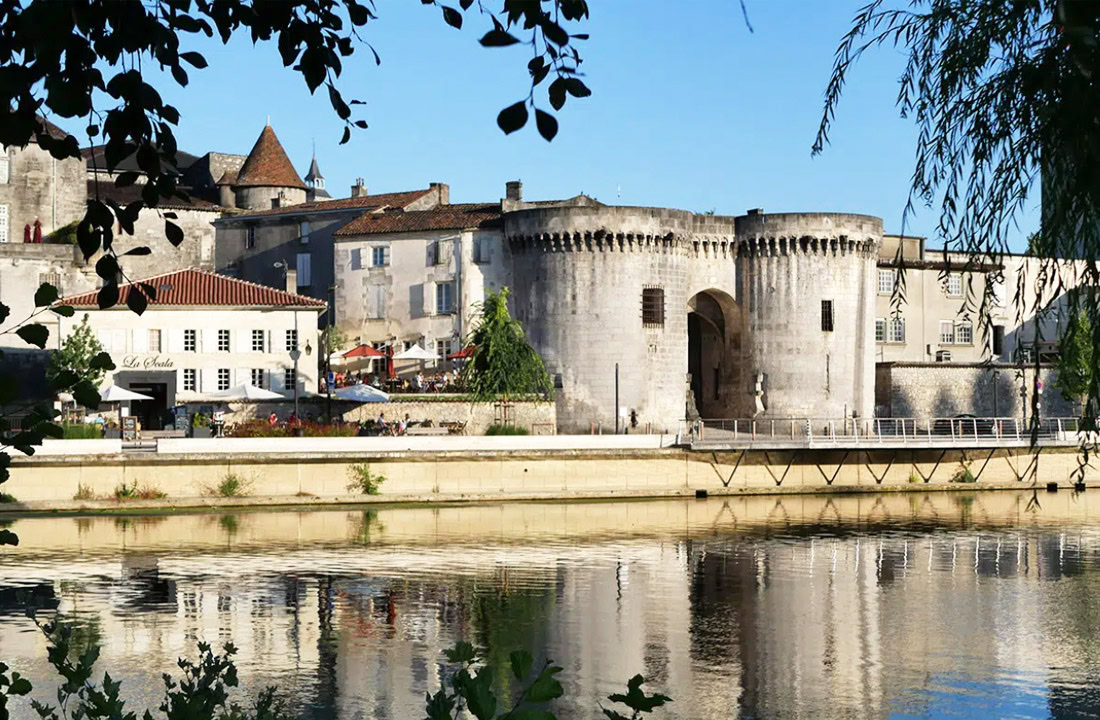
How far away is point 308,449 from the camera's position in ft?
126

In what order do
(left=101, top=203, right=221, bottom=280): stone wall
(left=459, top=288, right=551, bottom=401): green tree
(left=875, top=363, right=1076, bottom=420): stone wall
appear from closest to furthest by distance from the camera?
(left=459, top=288, right=551, bottom=401): green tree → (left=875, top=363, right=1076, bottom=420): stone wall → (left=101, top=203, right=221, bottom=280): stone wall

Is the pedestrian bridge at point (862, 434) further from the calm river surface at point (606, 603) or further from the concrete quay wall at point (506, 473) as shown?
the calm river surface at point (606, 603)

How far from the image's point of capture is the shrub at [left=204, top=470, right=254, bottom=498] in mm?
37344

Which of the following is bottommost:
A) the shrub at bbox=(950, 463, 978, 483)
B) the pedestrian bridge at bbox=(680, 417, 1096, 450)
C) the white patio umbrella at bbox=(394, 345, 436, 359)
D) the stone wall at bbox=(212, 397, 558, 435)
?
the shrub at bbox=(950, 463, 978, 483)

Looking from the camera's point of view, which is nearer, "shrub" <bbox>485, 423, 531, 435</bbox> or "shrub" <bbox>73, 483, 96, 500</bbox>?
"shrub" <bbox>73, 483, 96, 500</bbox>

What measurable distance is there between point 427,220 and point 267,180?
1725 cm

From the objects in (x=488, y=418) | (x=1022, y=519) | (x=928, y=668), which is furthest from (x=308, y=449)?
(x=928, y=668)

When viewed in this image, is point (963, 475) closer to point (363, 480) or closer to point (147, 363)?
point (363, 480)

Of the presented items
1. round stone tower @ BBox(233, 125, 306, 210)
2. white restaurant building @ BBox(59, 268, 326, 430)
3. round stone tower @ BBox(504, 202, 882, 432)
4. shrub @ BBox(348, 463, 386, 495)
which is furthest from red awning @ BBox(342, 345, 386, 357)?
round stone tower @ BBox(233, 125, 306, 210)

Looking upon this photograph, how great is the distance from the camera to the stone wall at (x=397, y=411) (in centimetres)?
4362

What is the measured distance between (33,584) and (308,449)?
12507 mm

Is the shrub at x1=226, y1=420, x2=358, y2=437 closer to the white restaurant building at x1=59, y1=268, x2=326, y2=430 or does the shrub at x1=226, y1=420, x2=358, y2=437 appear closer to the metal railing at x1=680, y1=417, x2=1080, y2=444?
the white restaurant building at x1=59, y1=268, x2=326, y2=430

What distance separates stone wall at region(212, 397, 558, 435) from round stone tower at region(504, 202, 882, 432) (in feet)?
12.8

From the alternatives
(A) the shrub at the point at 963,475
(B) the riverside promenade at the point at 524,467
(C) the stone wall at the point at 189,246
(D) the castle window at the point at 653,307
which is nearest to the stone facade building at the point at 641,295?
(D) the castle window at the point at 653,307
